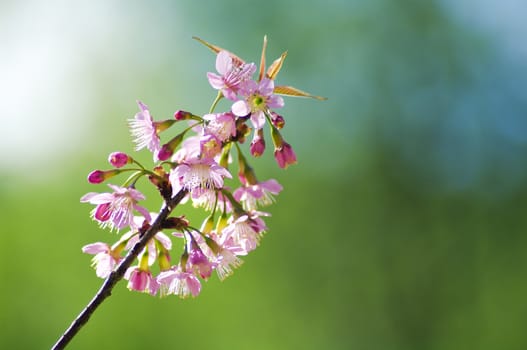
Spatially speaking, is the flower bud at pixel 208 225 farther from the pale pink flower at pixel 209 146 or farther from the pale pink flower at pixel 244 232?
the pale pink flower at pixel 209 146

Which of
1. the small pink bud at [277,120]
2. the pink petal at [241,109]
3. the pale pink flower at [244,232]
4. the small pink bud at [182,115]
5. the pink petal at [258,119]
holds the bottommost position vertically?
the pale pink flower at [244,232]

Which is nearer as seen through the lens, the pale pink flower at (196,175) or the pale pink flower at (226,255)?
the pale pink flower at (196,175)

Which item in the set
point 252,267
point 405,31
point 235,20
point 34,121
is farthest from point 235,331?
point 405,31

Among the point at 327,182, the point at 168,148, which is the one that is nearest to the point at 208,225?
the point at 168,148

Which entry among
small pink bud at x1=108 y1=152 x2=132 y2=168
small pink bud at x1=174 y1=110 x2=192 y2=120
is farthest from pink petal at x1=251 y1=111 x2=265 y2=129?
small pink bud at x1=108 y1=152 x2=132 y2=168

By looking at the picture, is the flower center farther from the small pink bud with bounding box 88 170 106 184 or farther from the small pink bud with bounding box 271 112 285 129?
the small pink bud with bounding box 88 170 106 184

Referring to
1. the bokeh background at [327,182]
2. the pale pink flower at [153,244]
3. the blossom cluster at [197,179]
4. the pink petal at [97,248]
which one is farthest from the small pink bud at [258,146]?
the bokeh background at [327,182]

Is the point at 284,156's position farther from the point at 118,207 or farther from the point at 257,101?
the point at 118,207

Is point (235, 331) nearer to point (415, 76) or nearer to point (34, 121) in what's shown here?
point (34, 121)
